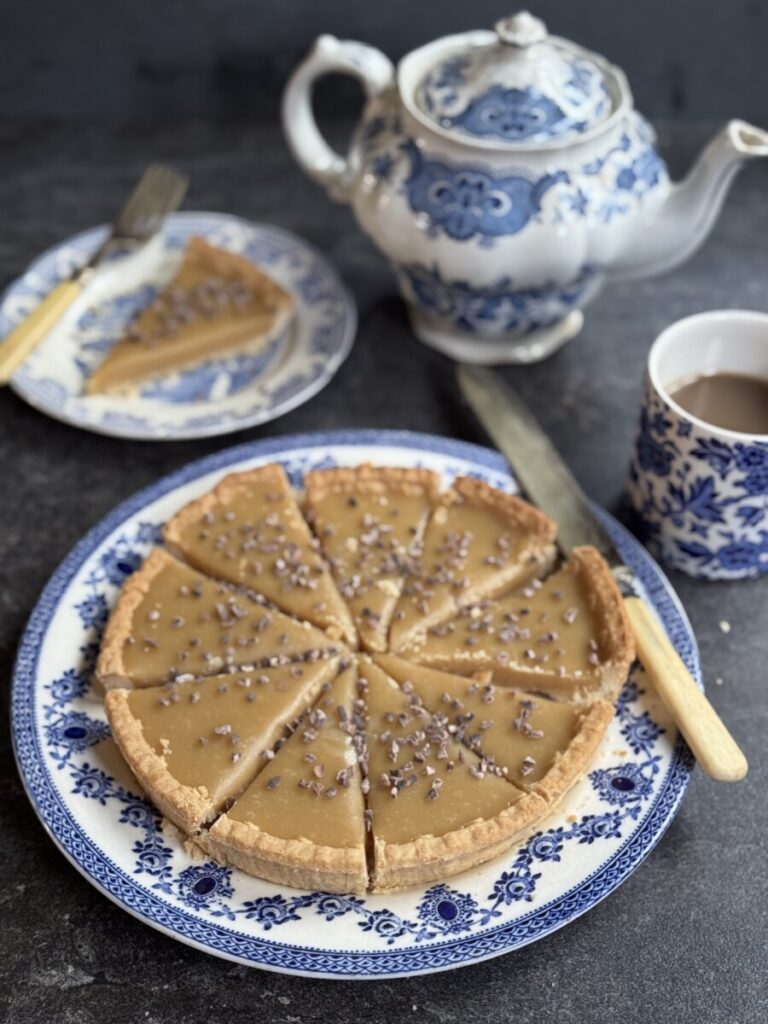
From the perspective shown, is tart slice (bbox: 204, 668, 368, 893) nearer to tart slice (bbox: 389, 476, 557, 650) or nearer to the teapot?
tart slice (bbox: 389, 476, 557, 650)

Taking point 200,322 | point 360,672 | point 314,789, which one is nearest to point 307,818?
point 314,789

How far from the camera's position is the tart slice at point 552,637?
1744 mm

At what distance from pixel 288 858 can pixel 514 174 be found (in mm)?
1261

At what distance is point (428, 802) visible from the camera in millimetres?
1573

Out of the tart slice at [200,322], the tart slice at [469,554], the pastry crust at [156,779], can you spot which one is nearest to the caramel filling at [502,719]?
the tart slice at [469,554]

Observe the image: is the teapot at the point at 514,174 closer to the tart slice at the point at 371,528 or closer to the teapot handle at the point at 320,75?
the teapot handle at the point at 320,75

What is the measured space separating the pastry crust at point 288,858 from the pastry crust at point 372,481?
2.23ft

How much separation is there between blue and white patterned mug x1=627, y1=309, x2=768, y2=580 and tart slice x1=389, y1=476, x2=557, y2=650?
0.22 meters

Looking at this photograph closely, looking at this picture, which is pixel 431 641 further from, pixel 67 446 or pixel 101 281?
pixel 101 281

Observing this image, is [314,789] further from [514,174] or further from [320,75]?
[320,75]

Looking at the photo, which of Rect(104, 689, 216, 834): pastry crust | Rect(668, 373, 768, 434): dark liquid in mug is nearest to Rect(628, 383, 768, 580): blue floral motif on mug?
Rect(668, 373, 768, 434): dark liquid in mug

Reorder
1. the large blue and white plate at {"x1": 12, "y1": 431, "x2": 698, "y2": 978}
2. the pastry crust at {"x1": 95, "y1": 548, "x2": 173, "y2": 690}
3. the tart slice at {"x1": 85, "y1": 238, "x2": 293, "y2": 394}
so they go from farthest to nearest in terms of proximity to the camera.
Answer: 1. the tart slice at {"x1": 85, "y1": 238, "x2": 293, "y2": 394}
2. the pastry crust at {"x1": 95, "y1": 548, "x2": 173, "y2": 690}
3. the large blue and white plate at {"x1": 12, "y1": 431, "x2": 698, "y2": 978}

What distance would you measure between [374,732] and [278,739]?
14cm

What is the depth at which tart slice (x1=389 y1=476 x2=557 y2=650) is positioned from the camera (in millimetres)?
1874
